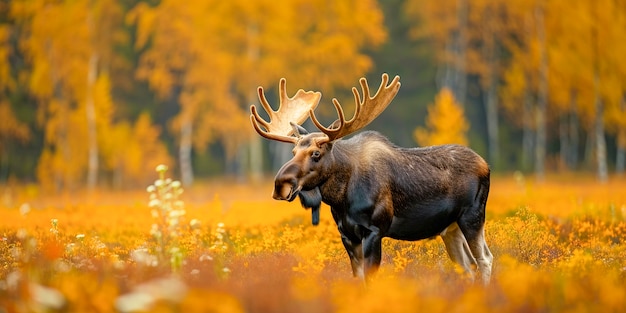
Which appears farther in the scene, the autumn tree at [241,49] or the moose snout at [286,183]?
the autumn tree at [241,49]

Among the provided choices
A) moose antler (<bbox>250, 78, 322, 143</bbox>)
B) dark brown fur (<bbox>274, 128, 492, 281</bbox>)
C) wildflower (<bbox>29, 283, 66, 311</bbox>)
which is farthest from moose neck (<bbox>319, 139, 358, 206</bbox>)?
wildflower (<bbox>29, 283, 66, 311</bbox>)

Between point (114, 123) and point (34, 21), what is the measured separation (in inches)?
370

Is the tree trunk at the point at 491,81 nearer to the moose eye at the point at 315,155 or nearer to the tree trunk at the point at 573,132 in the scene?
the tree trunk at the point at 573,132

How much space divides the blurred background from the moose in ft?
55.6

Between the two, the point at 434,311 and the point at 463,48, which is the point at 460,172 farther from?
the point at 463,48

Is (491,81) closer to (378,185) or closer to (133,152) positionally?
(133,152)

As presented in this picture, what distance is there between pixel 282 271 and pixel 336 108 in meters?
1.65

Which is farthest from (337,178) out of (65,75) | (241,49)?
(241,49)

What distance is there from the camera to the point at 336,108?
303 inches

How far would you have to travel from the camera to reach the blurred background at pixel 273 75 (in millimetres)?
28500

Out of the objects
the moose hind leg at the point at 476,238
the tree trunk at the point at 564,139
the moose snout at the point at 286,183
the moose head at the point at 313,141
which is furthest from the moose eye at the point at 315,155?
the tree trunk at the point at 564,139

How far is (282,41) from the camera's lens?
30844mm

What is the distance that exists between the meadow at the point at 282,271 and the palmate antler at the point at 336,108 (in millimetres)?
1170

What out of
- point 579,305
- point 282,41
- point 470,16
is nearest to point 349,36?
point 282,41
